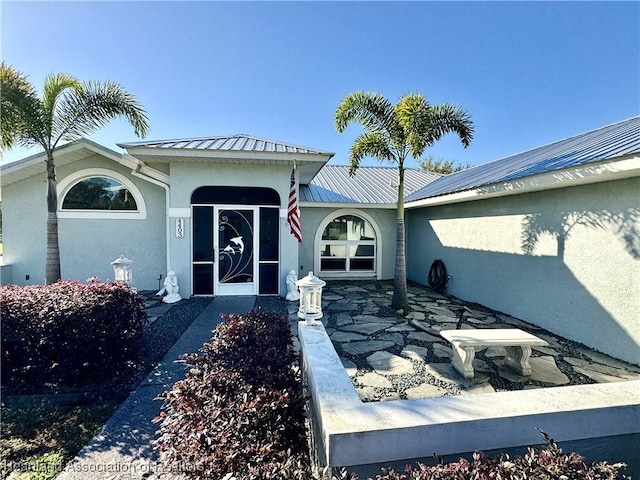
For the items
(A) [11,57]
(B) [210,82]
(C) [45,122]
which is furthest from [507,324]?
(A) [11,57]

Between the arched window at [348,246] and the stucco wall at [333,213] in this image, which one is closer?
the stucco wall at [333,213]

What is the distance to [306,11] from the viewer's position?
8.20 m

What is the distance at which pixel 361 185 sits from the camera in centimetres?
1474

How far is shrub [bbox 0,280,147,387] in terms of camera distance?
178 inches

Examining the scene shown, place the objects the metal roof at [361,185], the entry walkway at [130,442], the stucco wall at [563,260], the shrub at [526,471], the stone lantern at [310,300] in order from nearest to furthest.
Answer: the shrub at [526,471] < the entry walkway at [130,442] < the stone lantern at [310,300] < the stucco wall at [563,260] < the metal roof at [361,185]

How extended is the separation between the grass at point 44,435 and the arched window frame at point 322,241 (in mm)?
9408

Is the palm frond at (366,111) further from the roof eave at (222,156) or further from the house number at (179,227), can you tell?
the house number at (179,227)

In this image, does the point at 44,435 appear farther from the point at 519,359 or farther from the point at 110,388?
the point at 519,359

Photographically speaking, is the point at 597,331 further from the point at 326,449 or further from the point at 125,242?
the point at 125,242

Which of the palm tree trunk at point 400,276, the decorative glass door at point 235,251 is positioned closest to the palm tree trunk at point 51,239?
the decorative glass door at point 235,251

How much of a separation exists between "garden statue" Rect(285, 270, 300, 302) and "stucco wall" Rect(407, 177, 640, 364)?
547cm

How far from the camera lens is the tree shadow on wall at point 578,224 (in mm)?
5160

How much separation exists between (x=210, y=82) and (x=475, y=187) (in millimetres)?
8614

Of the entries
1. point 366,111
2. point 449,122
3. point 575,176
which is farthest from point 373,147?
point 575,176
